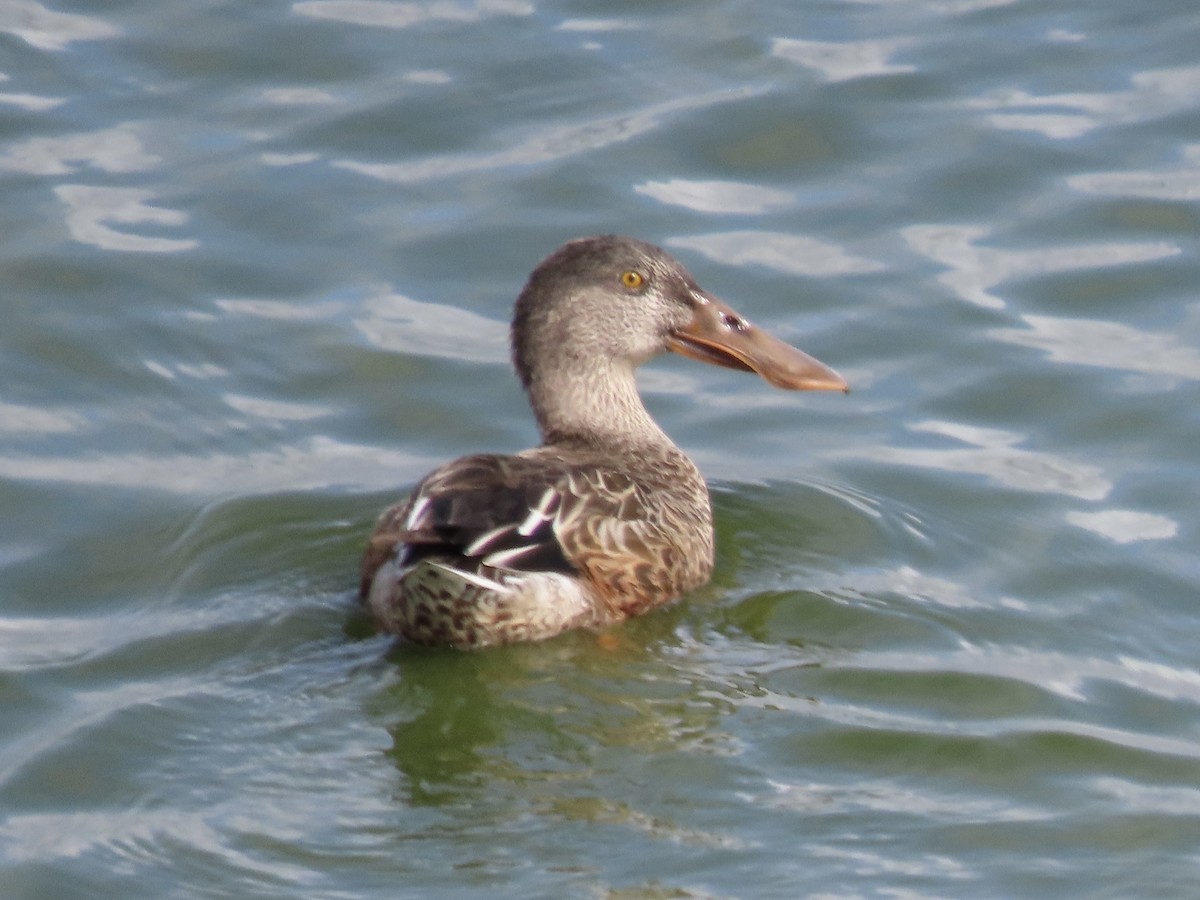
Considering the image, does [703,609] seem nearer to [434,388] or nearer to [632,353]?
[632,353]

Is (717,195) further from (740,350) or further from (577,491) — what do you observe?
(577,491)

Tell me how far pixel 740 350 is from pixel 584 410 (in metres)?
0.70

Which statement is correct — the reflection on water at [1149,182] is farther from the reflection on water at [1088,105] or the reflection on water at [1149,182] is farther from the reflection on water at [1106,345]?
the reflection on water at [1106,345]

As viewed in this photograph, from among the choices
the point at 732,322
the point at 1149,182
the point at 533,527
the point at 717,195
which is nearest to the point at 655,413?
the point at 732,322

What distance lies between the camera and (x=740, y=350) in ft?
28.1

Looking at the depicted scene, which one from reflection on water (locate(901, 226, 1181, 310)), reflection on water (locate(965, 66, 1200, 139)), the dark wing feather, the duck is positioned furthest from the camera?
reflection on water (locate(965, 66, 1200, 139))

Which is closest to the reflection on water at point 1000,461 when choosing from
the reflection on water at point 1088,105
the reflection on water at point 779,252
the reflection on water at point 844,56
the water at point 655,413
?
the water at point 655,413

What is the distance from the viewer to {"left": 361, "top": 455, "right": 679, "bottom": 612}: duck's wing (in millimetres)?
6801

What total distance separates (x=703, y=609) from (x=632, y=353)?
1307mm

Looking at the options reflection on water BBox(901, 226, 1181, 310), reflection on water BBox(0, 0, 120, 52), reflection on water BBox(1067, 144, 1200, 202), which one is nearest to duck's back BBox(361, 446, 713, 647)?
reflection on water BBox(901, 226, 1181, 310)

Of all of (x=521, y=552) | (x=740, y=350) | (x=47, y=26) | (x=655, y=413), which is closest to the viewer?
(x=521, y=552)

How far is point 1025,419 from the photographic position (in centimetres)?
916

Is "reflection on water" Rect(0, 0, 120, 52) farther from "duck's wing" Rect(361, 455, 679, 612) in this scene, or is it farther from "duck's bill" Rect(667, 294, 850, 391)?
"duck's wing" Rect(361, 455, 679, 612)

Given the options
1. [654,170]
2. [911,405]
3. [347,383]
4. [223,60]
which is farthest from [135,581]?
[223,60]
